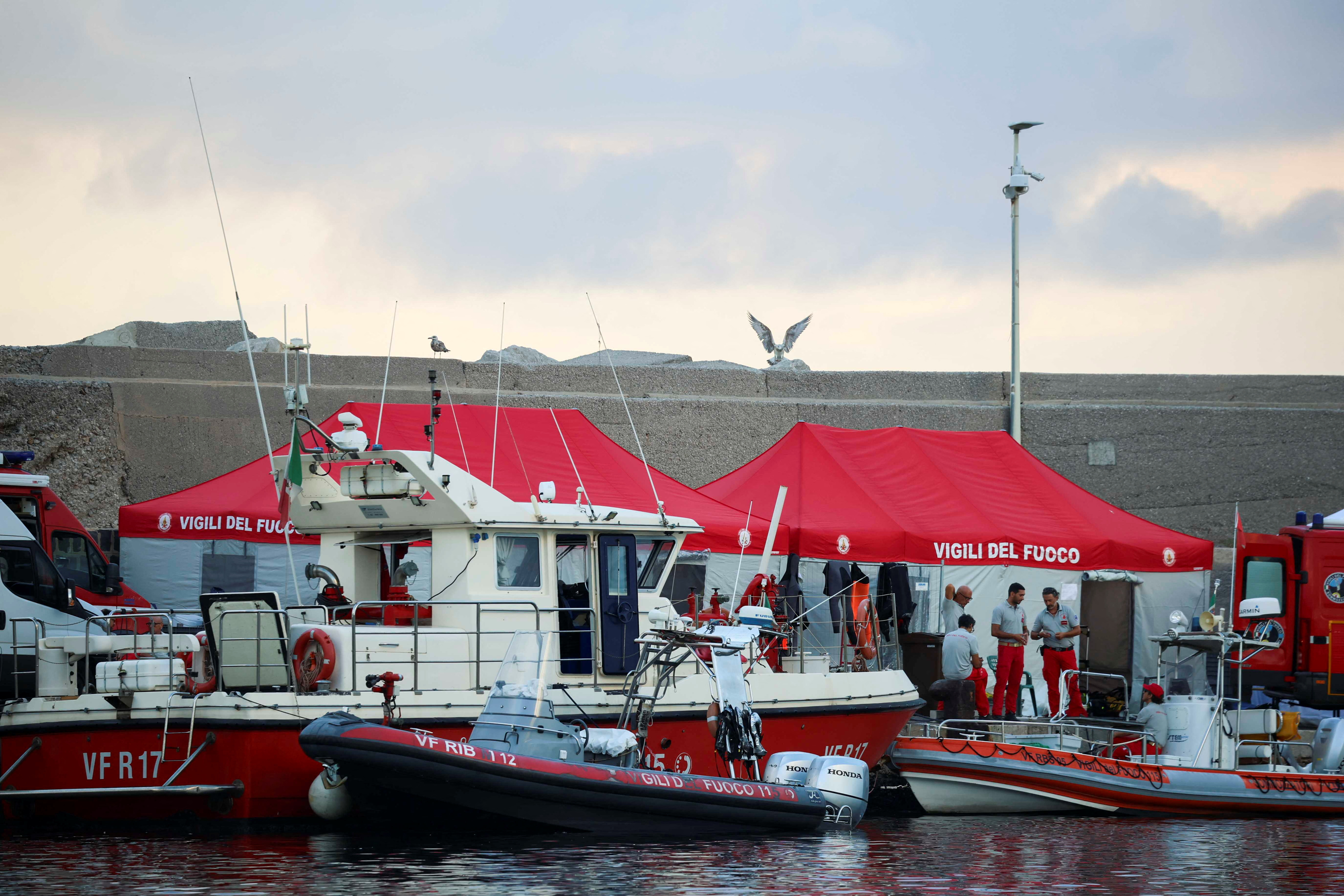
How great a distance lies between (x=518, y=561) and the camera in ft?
33.8

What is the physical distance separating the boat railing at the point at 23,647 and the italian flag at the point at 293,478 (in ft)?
5.68

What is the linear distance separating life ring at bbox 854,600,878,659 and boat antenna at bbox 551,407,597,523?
94.7 inches

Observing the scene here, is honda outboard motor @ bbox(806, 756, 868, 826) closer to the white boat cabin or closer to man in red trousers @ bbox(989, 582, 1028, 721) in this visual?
the white boat cabin

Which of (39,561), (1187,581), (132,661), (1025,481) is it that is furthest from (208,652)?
(1187,581)

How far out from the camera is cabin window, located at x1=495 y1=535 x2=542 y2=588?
1023cm

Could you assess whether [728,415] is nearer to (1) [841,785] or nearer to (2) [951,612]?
(2) [951,612]

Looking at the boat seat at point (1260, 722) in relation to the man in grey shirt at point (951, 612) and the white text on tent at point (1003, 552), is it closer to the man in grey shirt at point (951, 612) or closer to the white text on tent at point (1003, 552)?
the man in grey shirt at point (951, 612)

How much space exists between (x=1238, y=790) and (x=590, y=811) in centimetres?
550

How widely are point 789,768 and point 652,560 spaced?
1933 mm

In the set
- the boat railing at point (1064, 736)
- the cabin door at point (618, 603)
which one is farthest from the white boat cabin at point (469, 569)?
the boat railing at point (1064, 736)

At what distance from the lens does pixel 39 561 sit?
43.4 feet

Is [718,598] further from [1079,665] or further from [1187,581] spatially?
[1187,581]

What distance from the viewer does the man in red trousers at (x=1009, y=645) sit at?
42.5ft

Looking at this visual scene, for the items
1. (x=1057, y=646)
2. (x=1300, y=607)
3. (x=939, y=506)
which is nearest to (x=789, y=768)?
(x=1057, y=646)
